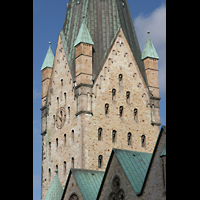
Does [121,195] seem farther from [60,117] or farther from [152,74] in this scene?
[152,74]

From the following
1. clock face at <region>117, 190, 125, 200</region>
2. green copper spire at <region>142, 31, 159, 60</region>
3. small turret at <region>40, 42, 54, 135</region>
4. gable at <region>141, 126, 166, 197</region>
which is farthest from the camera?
green copper spire at <region>142, 31, 159, 60</region>

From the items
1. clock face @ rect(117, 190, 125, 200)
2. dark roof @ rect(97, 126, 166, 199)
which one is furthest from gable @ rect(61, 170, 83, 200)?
clock face @ rect(117, 190, 125, 200)

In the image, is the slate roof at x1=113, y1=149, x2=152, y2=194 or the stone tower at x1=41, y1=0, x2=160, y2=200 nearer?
the slate roof at x1=113, y1=149, x2=152, y2=194

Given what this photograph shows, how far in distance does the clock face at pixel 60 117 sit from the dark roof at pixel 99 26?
384 cm

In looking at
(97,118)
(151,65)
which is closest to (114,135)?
(97,118)

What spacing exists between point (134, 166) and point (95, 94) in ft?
60.3

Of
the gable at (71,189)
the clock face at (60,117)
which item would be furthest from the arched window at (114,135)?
the gable at (71,189)

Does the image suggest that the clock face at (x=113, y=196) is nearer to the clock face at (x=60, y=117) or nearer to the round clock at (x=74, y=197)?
the round clock at (x=74, y=197)

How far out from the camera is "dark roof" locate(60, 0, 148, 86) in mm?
49094

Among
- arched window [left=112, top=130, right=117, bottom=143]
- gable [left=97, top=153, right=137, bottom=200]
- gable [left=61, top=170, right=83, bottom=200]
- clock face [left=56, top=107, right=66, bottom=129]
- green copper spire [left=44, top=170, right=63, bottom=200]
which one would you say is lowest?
green copper spire [left=44, top=170, right=63, bottom=200]

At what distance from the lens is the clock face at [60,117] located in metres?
47.7

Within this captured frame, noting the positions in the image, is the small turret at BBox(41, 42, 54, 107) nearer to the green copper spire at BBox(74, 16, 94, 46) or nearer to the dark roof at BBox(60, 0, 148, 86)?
the dark roof at BBox(60, 0, 148, 86)

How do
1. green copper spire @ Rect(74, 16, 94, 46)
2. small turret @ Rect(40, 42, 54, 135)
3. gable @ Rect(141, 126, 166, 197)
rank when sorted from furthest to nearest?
small turret @ Rect(40, 42, 54, 135) < green copper spire @ Rect(74, 16, 94, 46) < gable @ Rect(141, 126, 166, 197)
